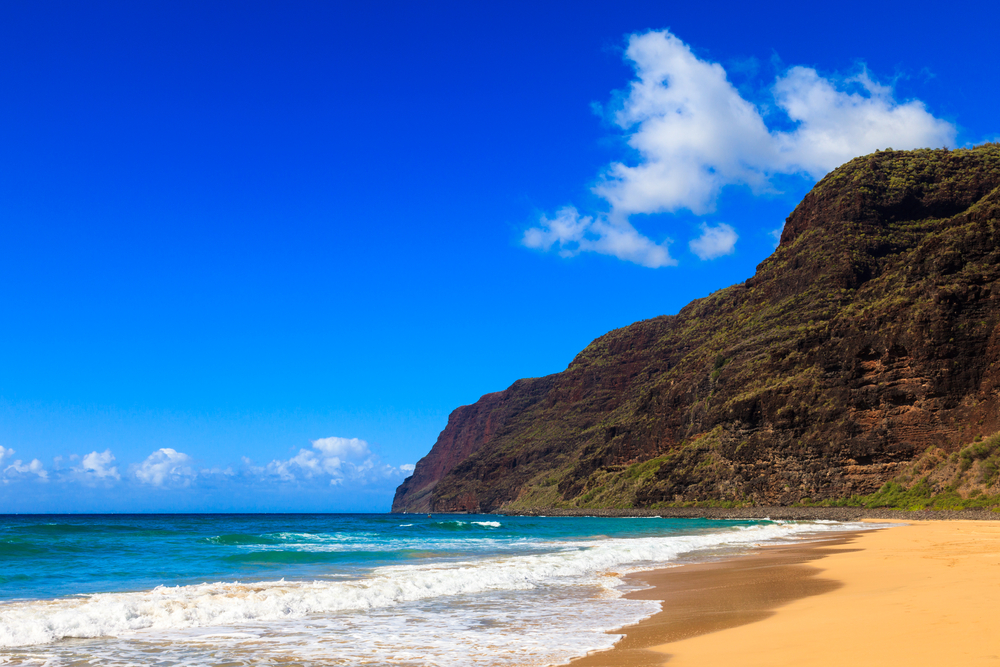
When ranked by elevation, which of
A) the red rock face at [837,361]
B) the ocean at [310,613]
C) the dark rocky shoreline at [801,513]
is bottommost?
the dark rocky shoreline at [801,513]

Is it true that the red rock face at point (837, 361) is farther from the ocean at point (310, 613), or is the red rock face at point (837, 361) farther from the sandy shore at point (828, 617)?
the ocean at point (310, 613)

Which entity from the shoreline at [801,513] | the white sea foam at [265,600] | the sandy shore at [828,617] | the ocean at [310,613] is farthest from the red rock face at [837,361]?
the white sea foam at [265,600]

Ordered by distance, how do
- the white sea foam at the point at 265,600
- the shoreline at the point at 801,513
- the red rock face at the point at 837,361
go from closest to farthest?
the white sea foam at the point at 265,600 → the shoreline at the point at 801,513 → the red rock face at the point at 837,361

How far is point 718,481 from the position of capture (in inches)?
3504

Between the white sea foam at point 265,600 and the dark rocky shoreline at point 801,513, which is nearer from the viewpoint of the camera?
the white sea foam at point 265,600

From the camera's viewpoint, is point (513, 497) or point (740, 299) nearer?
point (740, 299)

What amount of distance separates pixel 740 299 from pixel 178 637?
132m

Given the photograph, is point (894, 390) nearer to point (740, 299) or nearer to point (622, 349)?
point (740, 299)

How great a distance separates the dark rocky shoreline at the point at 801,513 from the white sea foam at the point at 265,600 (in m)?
42.4

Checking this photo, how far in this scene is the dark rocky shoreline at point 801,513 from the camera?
51.2 m

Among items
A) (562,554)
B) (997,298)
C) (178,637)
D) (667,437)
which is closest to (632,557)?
(562,554)

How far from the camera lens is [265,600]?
1275cm

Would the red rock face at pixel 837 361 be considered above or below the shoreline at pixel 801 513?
above

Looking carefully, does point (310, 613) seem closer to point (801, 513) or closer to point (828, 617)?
point (828, 617)
